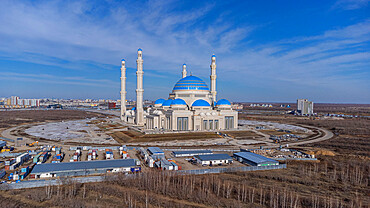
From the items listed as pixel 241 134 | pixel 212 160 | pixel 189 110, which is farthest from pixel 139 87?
pixel 212 160

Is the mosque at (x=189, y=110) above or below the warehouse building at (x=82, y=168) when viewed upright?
above

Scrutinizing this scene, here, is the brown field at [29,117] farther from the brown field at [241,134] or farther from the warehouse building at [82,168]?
the brown field at [241,134]

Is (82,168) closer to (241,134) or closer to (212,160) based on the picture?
(212,160)

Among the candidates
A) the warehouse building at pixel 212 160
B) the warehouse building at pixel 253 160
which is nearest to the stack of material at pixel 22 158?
the warehouse building at pixel 212 160

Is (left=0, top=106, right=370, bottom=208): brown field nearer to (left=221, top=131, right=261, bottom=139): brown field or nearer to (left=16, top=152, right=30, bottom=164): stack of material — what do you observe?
(left=16, top=152, right=30, bottom=164): stack of material

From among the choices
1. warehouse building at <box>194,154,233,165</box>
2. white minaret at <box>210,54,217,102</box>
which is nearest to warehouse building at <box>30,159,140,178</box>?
warehouse building at <box>194,154,233,165</box>

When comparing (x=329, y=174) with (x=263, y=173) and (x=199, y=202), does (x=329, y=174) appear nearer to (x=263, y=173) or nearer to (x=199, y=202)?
(x=263, y=173)
